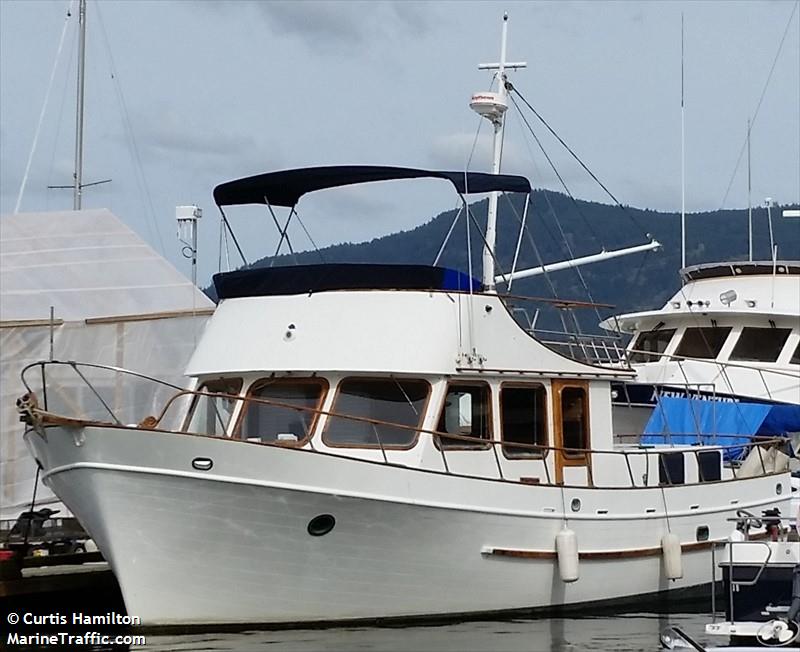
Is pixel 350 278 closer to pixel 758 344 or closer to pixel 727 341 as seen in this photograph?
pixel 727 341

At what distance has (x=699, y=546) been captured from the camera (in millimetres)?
16266

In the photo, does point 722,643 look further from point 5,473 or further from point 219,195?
point 5,473

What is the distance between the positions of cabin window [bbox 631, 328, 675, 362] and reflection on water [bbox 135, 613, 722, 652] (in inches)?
361

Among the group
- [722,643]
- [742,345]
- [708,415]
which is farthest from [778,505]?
[722,643]

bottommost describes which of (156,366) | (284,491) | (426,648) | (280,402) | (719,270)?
(426,648)

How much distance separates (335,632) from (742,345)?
11026 millimetres

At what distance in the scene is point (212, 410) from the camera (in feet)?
51.5

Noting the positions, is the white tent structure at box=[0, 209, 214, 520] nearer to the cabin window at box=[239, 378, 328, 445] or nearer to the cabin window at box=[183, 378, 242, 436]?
the cabin window at box=[183, 378, 242, 436]

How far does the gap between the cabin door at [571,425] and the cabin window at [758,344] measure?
7.21 m

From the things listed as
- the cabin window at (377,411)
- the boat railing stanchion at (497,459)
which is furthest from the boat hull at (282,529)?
the cabin window at (377,411)

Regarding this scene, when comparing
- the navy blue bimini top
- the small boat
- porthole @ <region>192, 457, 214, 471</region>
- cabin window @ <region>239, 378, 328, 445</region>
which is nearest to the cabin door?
the navy blue bimini top

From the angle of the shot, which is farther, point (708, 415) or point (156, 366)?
point (156, 366)

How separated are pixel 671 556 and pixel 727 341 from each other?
285 inches

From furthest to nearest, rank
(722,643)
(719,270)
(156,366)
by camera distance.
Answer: (719,270), (156,366), (722,643)
